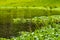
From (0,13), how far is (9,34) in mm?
17428

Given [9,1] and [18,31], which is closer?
[18,31]

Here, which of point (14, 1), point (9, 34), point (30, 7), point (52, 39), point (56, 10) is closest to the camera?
point (52, 39)

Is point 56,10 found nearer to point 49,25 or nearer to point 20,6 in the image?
point 20,6

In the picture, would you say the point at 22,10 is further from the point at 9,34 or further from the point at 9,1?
the point at 9,34

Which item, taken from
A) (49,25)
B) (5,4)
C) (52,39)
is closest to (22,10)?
(5,4)

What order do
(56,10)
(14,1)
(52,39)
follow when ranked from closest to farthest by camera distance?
(52,39) < (56,10) < (14,1)

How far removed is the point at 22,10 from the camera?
124 ft

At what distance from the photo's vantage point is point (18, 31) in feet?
69.9

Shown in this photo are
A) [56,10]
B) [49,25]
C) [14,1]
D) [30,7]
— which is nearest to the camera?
[49,25]

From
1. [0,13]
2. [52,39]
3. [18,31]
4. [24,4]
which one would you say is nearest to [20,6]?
[24,4]

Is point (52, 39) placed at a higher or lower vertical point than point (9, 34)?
higher

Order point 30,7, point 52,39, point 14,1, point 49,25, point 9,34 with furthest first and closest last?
point 14,1 < point 30,7 < point 9,34 < point 49,25 < point 52,39

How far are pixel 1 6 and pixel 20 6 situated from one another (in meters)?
3.08

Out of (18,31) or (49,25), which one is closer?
(49,25)
